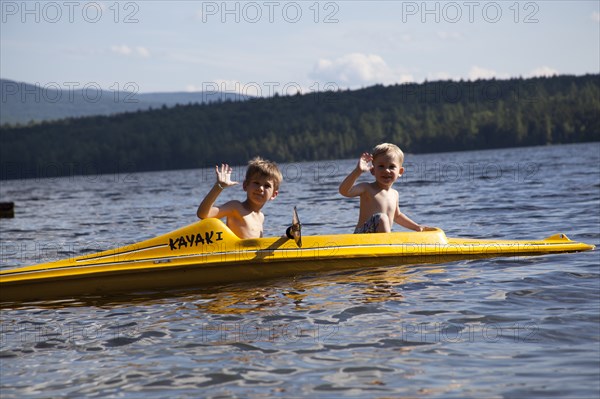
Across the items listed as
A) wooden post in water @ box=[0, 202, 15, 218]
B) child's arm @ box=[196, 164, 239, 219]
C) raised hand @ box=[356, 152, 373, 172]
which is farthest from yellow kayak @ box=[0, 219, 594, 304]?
wooden post in water @ box=[0, 202, 15, 218]

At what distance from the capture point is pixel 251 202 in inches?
340

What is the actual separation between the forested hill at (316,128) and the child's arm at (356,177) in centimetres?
12083

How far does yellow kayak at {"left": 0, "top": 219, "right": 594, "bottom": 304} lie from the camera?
8.24 metres

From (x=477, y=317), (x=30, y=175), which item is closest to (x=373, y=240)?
(x=477, y=317)

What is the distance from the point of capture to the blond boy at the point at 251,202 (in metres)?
8.34

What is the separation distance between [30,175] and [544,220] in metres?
135

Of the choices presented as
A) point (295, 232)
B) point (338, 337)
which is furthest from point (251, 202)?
point (338, 337)

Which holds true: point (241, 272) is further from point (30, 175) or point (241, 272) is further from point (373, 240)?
point (30, 175)

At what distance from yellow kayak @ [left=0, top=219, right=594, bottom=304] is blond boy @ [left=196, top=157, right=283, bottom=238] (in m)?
0.20

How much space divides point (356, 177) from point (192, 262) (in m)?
1.98

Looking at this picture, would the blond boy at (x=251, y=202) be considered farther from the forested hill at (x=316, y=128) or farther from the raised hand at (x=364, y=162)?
the forested hill at (x=316, y=128)

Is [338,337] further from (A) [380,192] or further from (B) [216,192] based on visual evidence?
(A) [380,192]

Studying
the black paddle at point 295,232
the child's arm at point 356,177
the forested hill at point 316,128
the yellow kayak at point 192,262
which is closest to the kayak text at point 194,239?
the yellow kayak at point 192,262

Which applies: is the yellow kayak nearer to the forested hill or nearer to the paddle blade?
the paddle blade
